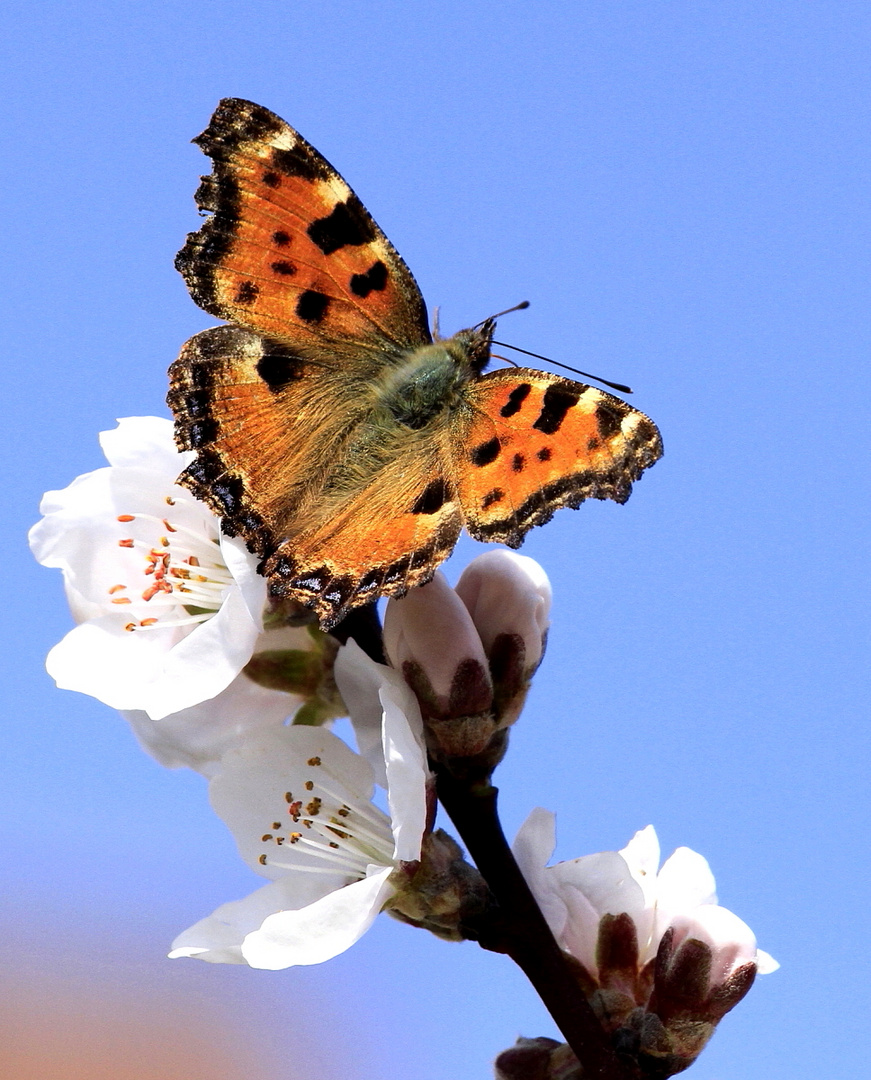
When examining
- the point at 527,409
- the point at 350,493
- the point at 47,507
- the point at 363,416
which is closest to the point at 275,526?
the point at 350,493

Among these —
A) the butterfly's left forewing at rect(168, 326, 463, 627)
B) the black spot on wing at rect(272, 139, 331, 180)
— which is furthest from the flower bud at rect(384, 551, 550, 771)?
the black spot on wing at rect(272, 139, 331, 180)

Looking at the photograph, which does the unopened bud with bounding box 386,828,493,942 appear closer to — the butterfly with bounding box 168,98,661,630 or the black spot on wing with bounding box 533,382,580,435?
the butterfly with bounding box 168,98,661,630

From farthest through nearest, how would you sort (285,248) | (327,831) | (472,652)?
(327,831) < (285,248) < (472,652)

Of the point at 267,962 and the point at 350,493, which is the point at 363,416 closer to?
the point at 350,493

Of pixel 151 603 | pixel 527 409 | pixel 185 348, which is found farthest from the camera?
pixel 151 603

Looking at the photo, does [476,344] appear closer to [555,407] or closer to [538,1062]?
[555,407]

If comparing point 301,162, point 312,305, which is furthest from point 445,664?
point 301,162
